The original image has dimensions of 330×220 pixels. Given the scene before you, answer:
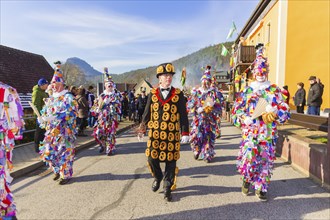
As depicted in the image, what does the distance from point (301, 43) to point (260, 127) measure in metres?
12.9

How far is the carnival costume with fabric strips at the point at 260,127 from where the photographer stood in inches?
167

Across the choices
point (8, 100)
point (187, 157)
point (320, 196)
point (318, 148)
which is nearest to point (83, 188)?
point (8, 100)

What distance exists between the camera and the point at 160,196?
442 centimetres

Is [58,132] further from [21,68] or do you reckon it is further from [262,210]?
[21,68]

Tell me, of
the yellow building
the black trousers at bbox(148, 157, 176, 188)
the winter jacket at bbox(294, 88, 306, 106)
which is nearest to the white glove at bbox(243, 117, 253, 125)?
the black trousers at bbox(148, 157, 176, 188)

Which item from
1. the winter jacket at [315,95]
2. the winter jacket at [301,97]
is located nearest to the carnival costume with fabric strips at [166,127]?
the winter jacket at [315,95]

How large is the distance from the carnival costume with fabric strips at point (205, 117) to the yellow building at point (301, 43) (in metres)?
10.1

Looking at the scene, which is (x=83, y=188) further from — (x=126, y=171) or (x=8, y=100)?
(x=8, y=100)

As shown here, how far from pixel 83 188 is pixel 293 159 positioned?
4.84 meters

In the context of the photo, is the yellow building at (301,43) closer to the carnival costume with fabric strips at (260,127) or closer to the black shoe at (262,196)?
the carnival costume with fabric strips at (260,127)

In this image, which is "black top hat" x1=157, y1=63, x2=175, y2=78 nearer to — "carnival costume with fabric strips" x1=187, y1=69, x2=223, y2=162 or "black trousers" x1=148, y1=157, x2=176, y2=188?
"black trousers" x1=148, y1=157, x2=176, y2=188

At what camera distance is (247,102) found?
14.8 ft

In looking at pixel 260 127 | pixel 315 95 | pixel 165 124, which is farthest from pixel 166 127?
pixel 315 95

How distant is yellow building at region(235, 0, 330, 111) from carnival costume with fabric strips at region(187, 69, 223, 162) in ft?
33.0
